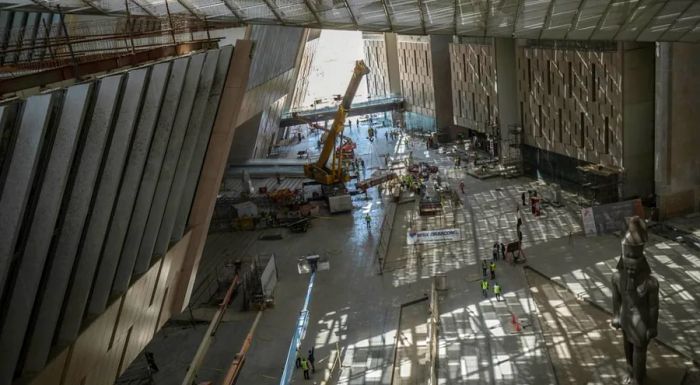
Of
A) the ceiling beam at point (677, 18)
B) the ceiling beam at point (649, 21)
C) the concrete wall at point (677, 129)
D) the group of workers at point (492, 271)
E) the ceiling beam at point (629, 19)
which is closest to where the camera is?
the ceiling beam at point (677, 18)

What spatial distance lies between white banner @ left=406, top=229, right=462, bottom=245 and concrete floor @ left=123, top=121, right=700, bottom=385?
51 cm

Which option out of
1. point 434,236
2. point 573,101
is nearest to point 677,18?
point 573,101

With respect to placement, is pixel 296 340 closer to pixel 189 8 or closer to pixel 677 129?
pixel 189 8

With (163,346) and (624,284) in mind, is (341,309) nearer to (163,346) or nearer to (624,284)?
(163,346)

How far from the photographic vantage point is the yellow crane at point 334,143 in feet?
139

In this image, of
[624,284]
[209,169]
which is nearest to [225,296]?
[209,169]

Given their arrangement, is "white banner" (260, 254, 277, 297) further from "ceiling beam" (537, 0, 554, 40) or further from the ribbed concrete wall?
"ceiling beam" (537, 0, 554, 40)

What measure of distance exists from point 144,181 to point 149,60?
448cm

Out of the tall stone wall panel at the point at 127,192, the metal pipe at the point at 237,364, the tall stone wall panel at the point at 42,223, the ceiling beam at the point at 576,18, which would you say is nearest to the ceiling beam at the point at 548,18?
the ceiling beam at the point at 576,18

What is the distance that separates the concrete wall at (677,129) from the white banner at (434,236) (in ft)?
31.3

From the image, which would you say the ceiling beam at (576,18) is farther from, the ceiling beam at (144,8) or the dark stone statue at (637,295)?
the ceiling beam at (144,8)

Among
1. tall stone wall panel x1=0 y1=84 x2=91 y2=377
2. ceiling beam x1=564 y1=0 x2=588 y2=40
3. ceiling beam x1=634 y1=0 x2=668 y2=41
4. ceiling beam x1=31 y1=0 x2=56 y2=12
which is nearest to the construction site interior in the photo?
tall stone wall panel x1=0 y1=84 x2=91 y2=377

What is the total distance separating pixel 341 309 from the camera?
25828 millimetres

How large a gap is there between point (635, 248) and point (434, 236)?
17033 millimetres
